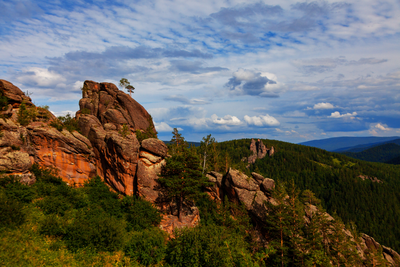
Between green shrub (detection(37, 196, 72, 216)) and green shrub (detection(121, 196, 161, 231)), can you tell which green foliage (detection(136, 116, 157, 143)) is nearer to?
green shrub (detection(121, 196, 161, 231))

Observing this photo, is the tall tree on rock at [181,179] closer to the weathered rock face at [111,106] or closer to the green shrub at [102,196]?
the green shrub at [102,196]

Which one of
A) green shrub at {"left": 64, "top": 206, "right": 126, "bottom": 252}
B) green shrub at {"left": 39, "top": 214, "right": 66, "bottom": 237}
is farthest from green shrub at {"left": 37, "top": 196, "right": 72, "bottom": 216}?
green shrub at {"left": 64, "top": 206, "right": 126, "bottom": 252}

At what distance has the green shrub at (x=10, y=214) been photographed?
73.5ft

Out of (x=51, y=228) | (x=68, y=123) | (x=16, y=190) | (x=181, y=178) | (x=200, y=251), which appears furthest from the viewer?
(x=68, y=123)

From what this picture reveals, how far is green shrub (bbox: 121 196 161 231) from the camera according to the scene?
32.0 m

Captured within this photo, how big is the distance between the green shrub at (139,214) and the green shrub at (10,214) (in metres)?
14.0

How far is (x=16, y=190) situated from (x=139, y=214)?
18203 millimetres

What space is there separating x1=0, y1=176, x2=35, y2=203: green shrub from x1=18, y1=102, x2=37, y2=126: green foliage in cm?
1138

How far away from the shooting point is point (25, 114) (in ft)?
119

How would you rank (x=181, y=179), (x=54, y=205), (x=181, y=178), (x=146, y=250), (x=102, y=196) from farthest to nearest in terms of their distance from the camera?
(x=181, y=178)
(x=181, y=179)
(x=102, y=196)
(x=54, y=205)
(x=146, y=250)

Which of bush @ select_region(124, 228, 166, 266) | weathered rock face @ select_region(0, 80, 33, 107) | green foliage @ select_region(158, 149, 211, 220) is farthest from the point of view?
green foliage @ select_region(158, 149, 211, 220)

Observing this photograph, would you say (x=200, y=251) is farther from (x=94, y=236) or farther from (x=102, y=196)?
(x=102, y=196)

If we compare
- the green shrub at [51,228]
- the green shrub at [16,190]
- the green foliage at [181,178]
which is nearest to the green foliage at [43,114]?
the green shrub at [16,190]

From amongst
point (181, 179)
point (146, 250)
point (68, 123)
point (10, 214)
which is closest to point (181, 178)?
point (181, 179)
